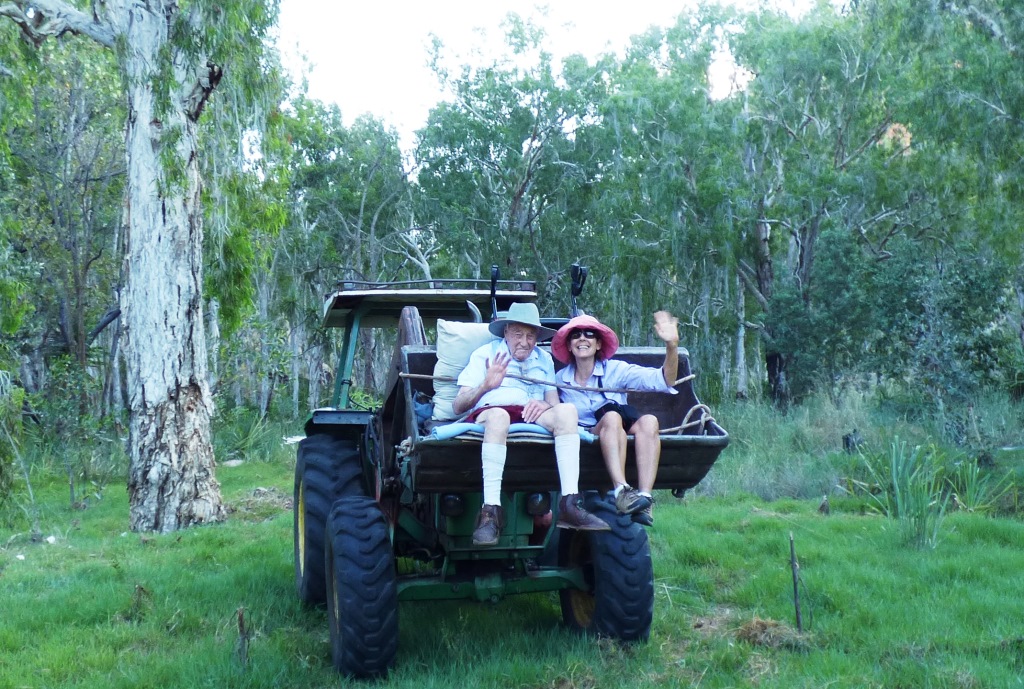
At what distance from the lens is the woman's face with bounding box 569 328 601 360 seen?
5.78 metres

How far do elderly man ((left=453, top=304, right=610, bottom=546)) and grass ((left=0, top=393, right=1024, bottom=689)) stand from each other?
3.38 ft

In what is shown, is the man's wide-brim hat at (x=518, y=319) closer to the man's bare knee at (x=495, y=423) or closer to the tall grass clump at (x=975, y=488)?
the man's bare knee at (x=495, y=423)

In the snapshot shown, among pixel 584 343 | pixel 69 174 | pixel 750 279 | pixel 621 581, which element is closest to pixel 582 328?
pixel 584 343

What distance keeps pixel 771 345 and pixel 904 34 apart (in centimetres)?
780

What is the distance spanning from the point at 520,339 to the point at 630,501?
1.19 m

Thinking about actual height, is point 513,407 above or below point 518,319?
below

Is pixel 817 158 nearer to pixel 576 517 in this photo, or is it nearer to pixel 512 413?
pixel 512 413

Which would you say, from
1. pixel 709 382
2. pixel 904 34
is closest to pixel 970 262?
pixel 904 34

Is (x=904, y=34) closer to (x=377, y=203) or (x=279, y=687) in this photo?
(x=279, y=687)

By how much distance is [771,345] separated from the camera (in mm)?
23156

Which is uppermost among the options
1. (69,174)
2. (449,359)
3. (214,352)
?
(69,174)

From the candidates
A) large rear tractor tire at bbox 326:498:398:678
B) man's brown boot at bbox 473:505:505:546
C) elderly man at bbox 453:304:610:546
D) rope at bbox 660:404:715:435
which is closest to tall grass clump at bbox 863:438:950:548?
rope at bbox 660:404:715:435

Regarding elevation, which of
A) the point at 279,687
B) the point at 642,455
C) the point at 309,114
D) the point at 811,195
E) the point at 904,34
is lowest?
the point at 279,687

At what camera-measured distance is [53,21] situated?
1157 centimetres
